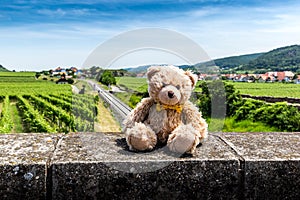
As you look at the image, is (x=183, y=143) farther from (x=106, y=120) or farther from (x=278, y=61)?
(x=278, y=61)

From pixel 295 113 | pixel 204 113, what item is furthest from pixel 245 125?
pixel 204 113

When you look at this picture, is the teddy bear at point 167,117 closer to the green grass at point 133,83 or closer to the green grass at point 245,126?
the green grass at point 133,83

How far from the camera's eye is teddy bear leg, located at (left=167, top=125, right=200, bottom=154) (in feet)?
7.33

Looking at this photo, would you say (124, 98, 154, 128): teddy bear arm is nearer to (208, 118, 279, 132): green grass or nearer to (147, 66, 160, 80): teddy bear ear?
(147, 66, 160, 80): teddy bear ear

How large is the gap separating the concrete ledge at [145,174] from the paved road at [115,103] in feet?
1.12

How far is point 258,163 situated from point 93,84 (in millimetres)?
1346

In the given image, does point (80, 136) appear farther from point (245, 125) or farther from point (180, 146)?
point (245, 125)

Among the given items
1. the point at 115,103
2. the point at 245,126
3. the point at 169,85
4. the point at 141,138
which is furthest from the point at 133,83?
the point at 245,126

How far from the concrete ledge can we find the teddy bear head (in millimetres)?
345

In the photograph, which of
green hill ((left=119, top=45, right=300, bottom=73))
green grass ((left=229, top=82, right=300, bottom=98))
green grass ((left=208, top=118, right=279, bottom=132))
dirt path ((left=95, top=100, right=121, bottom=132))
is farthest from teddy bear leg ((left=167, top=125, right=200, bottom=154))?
green hill ((left=119, top=45, right=300, bottom=73))

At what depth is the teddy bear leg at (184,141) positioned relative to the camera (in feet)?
7.33

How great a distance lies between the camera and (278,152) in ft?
7.86

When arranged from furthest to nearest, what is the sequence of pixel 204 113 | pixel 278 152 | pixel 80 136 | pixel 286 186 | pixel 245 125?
pixel 245 125
pixel 80 136
pixel 204 113
pixel 278 152
pixel 286 186

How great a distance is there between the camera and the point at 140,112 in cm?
250
